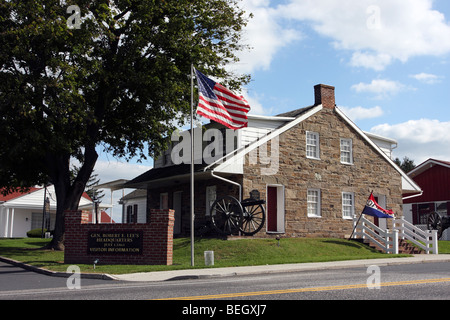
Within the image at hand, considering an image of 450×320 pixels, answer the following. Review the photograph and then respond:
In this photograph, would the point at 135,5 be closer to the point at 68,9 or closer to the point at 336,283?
the point at 68,9

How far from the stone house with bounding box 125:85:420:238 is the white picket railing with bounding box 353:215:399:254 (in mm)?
1214

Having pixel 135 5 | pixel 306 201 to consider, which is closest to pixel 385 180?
pixel 306 201

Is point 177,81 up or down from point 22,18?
down

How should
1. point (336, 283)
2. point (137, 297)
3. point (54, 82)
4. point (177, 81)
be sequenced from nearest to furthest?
1. point (137, 297)
2. point (336, 283)
3. point (54, 82)
4. point (177, 81)

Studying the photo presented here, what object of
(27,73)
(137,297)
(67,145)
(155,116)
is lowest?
(137,297)

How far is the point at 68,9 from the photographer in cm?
2019

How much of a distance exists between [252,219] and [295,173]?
3.75 meters

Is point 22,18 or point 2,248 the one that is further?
point 2,248

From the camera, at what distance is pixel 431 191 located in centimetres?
3822

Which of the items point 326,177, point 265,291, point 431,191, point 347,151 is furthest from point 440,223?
point 265,291

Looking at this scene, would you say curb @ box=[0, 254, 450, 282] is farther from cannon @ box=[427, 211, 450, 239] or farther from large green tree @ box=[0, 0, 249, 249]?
cannon @ box=[427, 211, 450, 239]

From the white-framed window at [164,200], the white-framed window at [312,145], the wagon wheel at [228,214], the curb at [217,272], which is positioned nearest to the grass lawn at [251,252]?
the curb at [217,272]

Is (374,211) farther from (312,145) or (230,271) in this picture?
(230,271)

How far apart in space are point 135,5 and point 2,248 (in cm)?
1367
